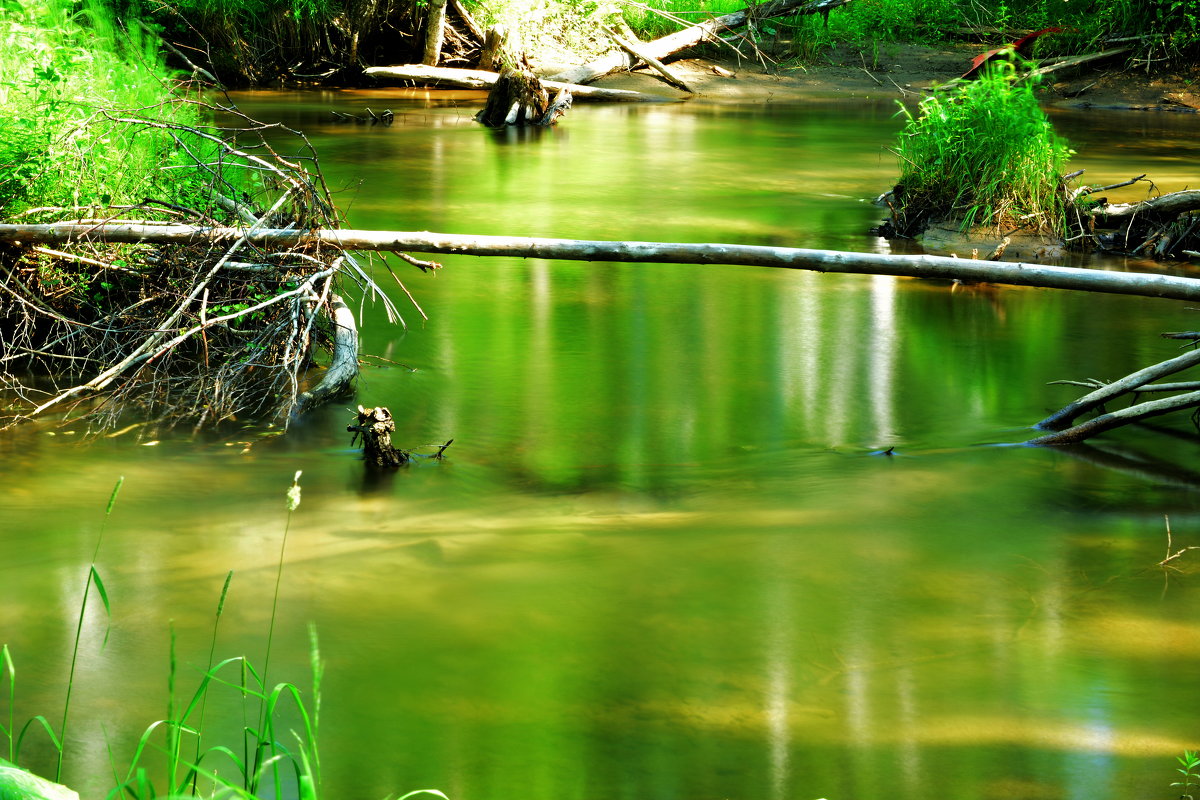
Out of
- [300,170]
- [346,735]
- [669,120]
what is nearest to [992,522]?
[346,735]

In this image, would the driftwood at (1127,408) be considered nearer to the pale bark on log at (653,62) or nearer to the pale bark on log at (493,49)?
the pale bark on log at (653,62)

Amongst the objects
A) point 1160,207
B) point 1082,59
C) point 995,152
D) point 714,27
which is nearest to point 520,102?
point 714,27

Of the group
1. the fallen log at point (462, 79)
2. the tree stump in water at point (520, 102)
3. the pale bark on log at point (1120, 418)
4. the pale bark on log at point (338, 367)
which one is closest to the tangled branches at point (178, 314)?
the pale bark on log at point (338, 367)

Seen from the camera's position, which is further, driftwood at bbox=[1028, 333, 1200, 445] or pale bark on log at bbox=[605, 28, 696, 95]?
pale bark on log at bbox=[605, 28, 696, 95]

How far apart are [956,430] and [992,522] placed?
129 centimetres

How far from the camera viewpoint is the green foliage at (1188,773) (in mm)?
3020

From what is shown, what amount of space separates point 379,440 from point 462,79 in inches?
712

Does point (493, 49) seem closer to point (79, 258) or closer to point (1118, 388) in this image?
point (79, 258)

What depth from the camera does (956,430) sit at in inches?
243

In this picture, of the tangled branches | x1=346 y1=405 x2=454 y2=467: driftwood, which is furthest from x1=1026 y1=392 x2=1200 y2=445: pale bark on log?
the tangled branches

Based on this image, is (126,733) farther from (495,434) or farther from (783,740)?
(495,434)

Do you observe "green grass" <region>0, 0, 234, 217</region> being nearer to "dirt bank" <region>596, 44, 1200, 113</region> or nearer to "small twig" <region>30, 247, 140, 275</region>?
"small twig" <region>30, 247, 140, 275</region>

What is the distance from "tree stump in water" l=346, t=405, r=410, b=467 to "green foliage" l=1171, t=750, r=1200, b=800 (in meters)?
3.37

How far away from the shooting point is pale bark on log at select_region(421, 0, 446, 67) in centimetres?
2212
